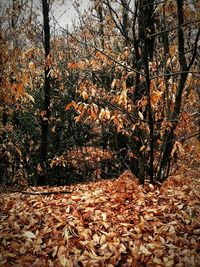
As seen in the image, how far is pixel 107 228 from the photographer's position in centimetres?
454

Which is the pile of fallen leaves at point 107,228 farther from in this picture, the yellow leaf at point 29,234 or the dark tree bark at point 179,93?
the dark tree bark at point 179,93

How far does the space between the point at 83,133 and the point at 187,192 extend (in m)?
7.89

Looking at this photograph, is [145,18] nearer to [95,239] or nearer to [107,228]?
[107,228]

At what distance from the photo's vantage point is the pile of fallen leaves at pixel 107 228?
3.96 metres

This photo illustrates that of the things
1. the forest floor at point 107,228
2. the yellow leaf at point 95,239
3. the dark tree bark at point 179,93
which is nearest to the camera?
the forest floor at point 107,228

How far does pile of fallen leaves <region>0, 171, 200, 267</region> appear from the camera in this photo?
3955 mm

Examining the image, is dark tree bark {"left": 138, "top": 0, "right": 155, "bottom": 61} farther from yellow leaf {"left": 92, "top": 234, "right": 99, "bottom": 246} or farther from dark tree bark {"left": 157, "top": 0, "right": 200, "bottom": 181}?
yellow leaf {"left": 92, "top": 234, "right": 99, "bottom": 246}

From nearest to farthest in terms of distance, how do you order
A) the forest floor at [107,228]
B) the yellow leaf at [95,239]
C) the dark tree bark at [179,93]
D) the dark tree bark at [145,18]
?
the forest floor at [107,228]
the yellow leaf at [95,239]
the dark tree bark at [145,18]
the dark tree bark at [179,93]

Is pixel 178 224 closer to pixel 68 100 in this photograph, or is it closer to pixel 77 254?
pixel 77 254

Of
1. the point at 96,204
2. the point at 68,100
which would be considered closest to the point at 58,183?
the point at 68,100

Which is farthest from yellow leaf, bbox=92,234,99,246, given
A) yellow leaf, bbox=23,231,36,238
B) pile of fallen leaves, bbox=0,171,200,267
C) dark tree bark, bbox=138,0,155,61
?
dark tree bark, bbox=138,0,155,61

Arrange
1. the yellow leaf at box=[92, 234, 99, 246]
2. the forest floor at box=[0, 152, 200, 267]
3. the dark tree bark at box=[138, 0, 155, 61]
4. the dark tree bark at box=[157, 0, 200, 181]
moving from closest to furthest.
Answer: the forest floor at box=[0, 152, 200, 267] → the yellow leaf at box=[92, 234, 99, 246] → the dark tree bark at box=[138, 0, 155, 61] → the dark tree bark at box=[157, 0, 200, 181]

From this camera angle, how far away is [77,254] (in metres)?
4.02

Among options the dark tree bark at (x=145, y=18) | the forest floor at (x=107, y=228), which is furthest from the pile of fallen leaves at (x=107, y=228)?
the dark tree bark at (x=145, y=18)
